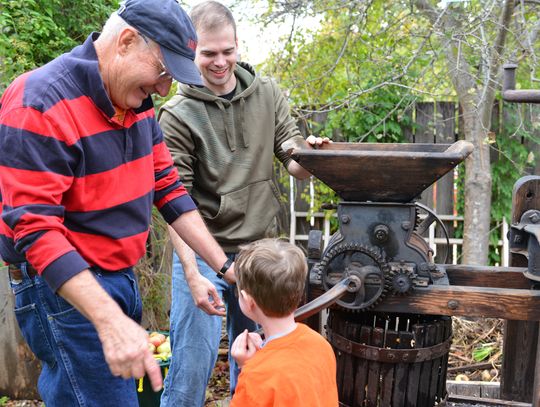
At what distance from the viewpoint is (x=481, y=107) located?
5.21m

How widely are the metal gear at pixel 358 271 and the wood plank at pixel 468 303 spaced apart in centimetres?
8

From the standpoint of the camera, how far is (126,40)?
192 cm

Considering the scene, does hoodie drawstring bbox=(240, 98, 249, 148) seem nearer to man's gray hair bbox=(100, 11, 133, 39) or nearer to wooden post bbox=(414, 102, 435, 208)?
man's gray hair bbox=(100, 11, 133, 39)

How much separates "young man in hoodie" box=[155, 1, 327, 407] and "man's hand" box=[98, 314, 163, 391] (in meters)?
0.94

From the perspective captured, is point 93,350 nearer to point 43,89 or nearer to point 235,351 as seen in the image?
point 235,351

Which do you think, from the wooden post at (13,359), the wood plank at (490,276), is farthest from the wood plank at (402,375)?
the wooden post at (13,359)

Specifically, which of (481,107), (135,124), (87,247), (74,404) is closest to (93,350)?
(74,404)

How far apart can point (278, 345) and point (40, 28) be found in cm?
355

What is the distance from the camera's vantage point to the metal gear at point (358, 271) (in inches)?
100

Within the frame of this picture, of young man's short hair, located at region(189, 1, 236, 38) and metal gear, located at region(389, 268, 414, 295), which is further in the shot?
young man's short hair, located at region(189, 1, 236, 38)

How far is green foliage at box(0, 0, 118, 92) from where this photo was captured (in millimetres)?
4172

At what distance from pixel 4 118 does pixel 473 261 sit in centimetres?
451

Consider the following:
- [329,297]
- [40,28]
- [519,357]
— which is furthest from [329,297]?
[40,28]

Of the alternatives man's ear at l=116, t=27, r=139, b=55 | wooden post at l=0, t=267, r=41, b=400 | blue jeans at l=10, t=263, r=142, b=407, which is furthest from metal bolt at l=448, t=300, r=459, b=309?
wooden post at l=0, t=267, r=41, b=400
